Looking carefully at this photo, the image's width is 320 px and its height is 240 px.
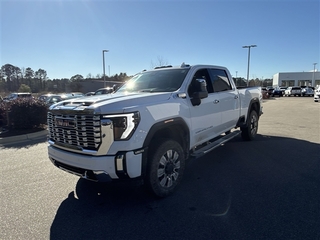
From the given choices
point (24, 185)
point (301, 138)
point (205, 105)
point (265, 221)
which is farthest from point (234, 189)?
point (301, 138)

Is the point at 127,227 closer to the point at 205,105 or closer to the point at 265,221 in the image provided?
the point at 265,221

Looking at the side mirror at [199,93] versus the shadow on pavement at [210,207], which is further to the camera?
the side mirror at [199,93]

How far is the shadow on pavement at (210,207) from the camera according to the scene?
8.69ft

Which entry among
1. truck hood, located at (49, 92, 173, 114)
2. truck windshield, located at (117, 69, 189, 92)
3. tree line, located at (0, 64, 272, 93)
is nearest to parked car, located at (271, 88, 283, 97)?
tree line, located at (0, 64, 272, 93)

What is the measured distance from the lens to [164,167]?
345 centimetres

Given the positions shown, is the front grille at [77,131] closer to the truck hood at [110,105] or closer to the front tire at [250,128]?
the truck hood at [110,105]

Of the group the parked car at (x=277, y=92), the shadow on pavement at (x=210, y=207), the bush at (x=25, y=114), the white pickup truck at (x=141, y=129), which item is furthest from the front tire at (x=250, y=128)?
the parked car at (x=277, y=92)

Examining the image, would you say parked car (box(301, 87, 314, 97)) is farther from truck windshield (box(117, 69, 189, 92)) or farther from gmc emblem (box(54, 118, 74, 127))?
gmc emblem (box(54, 118, 74, 127))

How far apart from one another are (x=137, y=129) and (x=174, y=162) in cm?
101

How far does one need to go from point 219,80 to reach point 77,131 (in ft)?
11.4

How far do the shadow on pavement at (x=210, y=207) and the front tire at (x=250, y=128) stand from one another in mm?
1950

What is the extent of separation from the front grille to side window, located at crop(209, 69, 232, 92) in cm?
290

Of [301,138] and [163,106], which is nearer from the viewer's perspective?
[163,106]

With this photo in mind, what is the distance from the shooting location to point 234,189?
146 inches
